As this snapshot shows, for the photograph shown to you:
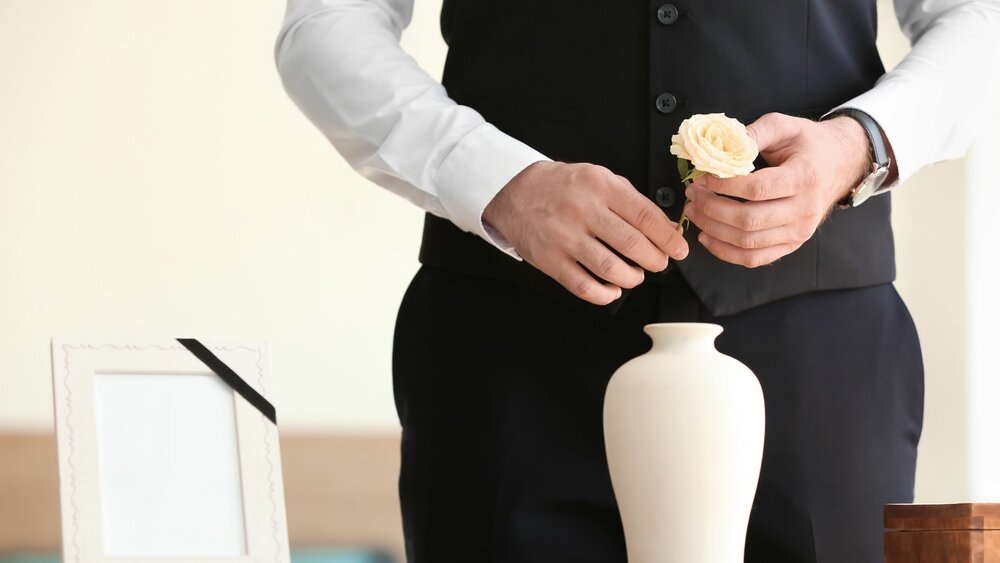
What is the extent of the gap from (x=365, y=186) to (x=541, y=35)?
10.2ft

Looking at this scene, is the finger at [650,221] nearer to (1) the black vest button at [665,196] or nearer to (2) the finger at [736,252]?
(2) the finger at [736,252]

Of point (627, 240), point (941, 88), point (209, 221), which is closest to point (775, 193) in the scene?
point (627, 240)

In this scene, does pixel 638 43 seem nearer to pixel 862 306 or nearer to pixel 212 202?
pixel 862 306

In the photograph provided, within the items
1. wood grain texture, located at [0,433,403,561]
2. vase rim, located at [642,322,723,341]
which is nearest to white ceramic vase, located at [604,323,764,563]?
vase rim, located at [642,322,723,341]

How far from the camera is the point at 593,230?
0.99 meters

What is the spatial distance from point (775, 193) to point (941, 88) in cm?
34

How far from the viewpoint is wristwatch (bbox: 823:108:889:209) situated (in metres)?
1.10

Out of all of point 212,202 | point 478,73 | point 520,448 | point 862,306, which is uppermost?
point 212,202

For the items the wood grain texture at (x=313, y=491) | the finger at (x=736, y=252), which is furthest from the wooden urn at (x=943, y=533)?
the wood grain texture at (x=313, y=491)

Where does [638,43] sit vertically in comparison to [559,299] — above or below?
above

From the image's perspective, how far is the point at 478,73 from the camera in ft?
4.04

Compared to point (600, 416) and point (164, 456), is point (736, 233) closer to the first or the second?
point (600, 416)

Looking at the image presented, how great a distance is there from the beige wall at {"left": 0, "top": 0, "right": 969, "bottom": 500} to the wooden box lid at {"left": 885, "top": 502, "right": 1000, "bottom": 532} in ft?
11.2

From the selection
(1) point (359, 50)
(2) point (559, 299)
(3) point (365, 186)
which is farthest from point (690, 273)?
(3) point (365, 186)
